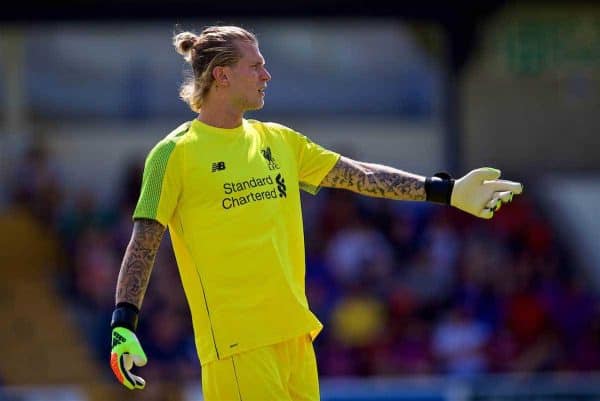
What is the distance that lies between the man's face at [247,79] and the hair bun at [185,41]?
185mm

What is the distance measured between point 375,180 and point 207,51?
0.85 m

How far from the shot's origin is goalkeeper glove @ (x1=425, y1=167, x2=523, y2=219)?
5.15 metres

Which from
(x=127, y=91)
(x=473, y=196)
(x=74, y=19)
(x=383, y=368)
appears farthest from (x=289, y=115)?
(x=473, y=196)

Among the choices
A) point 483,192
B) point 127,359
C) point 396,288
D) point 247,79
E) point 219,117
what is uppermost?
point 247,79

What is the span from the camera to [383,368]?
41.6ft

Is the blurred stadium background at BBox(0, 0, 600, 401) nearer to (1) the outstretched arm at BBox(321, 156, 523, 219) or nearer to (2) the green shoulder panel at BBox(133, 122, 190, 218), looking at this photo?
(1) the outstretched arm at BBox(321, 156, 523, 219)

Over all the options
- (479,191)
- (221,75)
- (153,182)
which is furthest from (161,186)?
(479,191)

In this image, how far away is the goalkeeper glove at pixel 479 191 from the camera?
16.9ft

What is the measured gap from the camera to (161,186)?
16.0 feet

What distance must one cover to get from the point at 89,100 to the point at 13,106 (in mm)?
934

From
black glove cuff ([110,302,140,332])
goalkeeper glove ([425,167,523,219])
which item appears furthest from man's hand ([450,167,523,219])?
black glove cuff ([110,302,140,332])

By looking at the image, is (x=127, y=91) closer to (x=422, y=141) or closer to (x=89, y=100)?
(x=89, y=100)

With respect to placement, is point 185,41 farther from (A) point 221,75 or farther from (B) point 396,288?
(B) point 396,288

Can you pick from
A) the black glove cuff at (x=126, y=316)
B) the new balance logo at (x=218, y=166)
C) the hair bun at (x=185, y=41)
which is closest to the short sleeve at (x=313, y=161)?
the new balance logo at (x=218, y=166)
